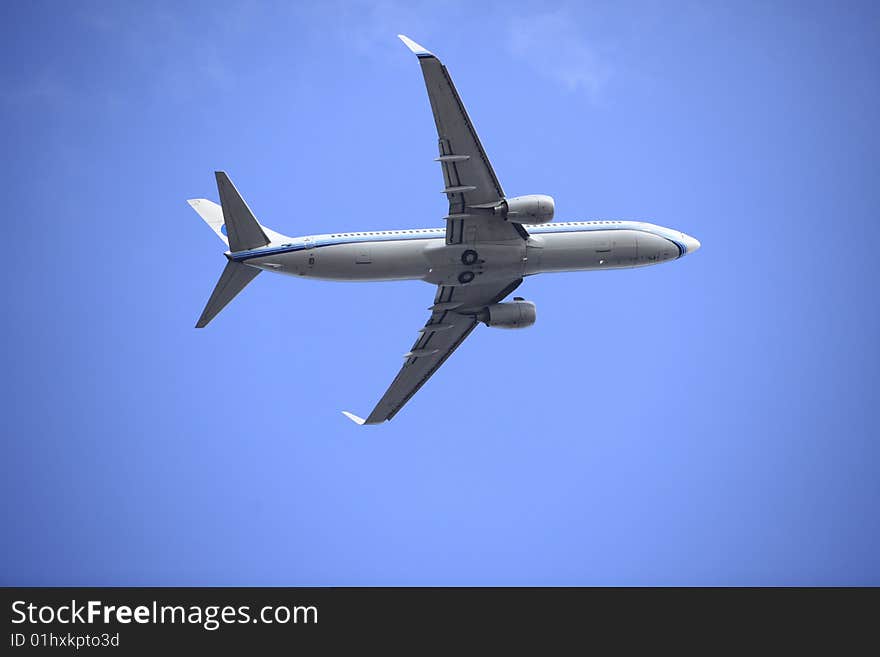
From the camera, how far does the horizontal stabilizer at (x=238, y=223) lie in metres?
55.3

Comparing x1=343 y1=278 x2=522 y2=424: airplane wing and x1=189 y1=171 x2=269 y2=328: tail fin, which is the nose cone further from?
x1=189 y1=171 x2=269 y2=328: tail fin

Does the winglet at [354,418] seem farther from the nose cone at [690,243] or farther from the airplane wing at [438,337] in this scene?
the nose cone at [690,243]

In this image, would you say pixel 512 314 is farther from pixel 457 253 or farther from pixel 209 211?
pixel 209 211

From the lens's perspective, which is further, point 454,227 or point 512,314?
point 512,314

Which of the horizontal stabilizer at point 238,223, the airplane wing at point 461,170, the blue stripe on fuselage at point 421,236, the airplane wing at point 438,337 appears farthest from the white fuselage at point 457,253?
the airplane wing at point 438,337

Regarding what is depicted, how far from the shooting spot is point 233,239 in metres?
55.9

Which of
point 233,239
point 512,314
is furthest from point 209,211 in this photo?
point 512,314

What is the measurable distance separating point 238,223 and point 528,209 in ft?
44.8
